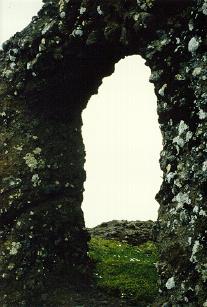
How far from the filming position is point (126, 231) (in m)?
12.0

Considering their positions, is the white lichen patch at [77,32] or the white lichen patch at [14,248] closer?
the white lichen patch at [77,32]

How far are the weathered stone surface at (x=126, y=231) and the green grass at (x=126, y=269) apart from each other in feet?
2.70

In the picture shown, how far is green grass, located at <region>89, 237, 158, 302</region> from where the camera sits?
299 inches

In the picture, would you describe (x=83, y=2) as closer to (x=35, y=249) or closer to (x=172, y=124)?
(x=172, y=124)

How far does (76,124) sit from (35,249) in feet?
8.31

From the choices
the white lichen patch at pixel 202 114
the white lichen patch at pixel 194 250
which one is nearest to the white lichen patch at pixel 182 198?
the white lichen patch at pixel 194 250

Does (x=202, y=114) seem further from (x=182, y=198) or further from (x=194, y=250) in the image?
(x=194, y=250)

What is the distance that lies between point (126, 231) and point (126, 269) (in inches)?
140

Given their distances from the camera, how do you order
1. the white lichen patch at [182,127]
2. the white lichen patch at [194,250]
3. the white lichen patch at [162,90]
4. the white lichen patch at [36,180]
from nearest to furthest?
the white lichen patch at [194,250]
the white lichen patch at [182,127]
the white lichen patch at [162,90]
the white lichen patch at [36,180]

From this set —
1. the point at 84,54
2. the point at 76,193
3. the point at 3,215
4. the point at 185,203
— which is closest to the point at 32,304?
the point at 3,215

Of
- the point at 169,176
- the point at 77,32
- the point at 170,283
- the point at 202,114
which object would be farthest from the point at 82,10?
the point at 170,283

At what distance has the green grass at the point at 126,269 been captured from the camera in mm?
7582

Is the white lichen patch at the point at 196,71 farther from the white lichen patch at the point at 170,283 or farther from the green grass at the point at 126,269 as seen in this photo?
the green grass at the point at 126,269

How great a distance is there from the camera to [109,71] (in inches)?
320
